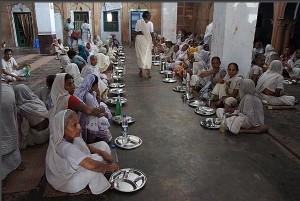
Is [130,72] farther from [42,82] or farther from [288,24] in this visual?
[288,24]

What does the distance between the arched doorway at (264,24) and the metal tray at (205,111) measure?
12.0 meters

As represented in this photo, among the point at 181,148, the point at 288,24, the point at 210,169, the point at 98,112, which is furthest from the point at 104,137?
the point at 288,24

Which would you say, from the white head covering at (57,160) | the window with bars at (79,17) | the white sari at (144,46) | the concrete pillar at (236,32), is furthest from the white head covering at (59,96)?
the window with bars at (79,17)

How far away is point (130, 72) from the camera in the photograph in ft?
32.2

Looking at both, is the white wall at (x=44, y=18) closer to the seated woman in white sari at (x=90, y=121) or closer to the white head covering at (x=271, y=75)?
the seated woman in white sari at (x=90, y=121)

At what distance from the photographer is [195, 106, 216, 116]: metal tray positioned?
5.40m

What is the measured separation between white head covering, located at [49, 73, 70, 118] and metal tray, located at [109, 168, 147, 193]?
123 centimetres

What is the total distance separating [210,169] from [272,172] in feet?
2.76

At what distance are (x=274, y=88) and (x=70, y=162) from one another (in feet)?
16.7

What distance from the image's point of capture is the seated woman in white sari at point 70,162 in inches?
107

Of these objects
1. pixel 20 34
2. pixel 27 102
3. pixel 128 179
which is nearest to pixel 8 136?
pixel 27 102

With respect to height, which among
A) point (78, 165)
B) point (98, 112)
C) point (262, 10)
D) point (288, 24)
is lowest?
point (78, 165)

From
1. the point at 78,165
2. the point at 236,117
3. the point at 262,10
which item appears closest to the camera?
the point at 78,165

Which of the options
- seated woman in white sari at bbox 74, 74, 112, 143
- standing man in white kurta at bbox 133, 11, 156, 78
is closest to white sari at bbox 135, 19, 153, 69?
standing man in white kurta at bbox 133, 11, 156, 78
